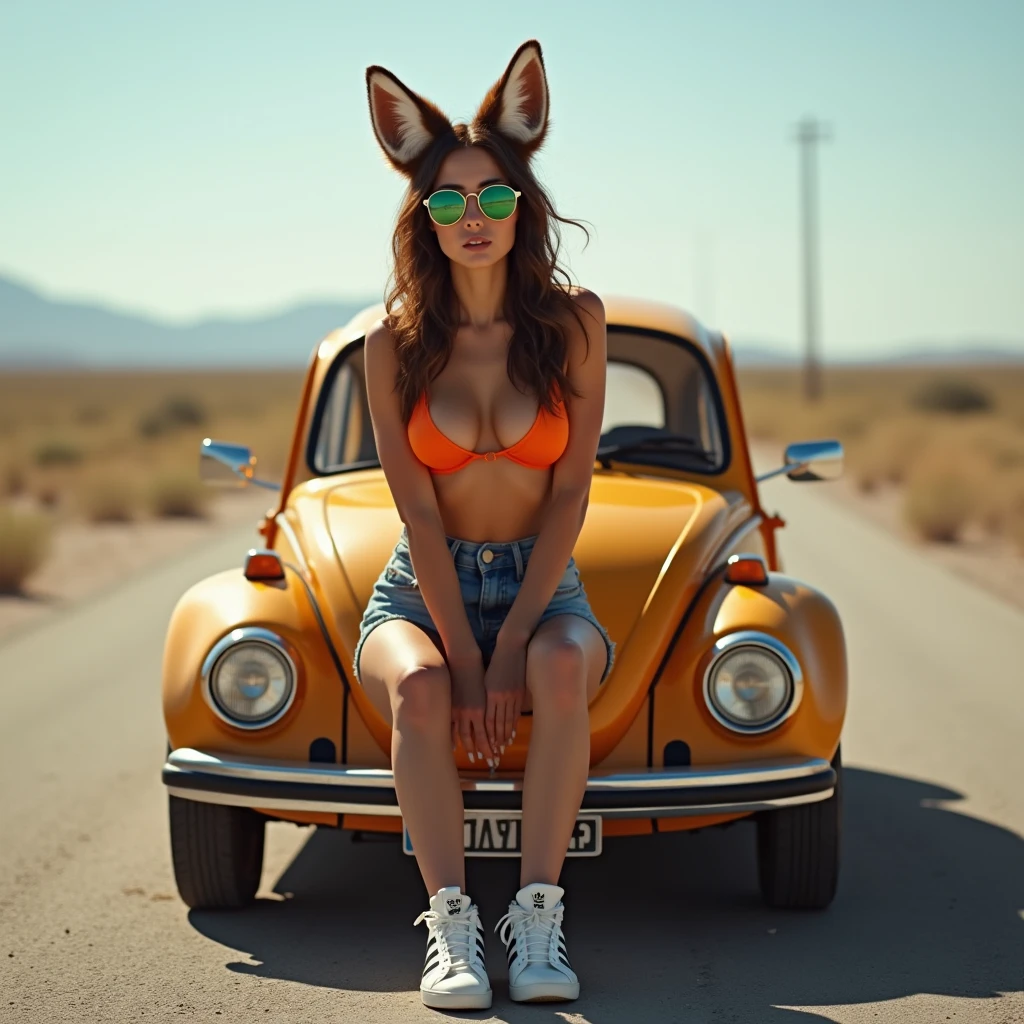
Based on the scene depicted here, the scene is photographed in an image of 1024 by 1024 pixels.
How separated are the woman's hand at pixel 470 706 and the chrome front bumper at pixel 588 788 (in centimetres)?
15

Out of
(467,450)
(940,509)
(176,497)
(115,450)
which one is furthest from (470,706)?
(115,450)

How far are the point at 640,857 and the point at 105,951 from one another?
1901 mm

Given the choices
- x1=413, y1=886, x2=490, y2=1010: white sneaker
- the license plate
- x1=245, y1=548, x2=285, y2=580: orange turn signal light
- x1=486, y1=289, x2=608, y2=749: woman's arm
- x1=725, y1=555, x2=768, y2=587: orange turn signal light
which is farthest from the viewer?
x1=245, y1=548, x2=285, y2=580: orange turn signal light

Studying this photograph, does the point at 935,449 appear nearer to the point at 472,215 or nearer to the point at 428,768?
the point at 472,215

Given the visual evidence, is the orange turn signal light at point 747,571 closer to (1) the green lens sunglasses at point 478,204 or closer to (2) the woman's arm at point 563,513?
(2) the woman's arm at point 563,513

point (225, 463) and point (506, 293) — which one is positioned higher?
point (506, 293)

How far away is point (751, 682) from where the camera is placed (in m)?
4.49

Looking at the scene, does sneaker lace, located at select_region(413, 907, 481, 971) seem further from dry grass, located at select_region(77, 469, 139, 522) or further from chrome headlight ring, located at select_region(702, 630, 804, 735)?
dry grass, located at select_region(77, 469, 139, 522)

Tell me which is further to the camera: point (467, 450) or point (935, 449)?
point (935, 449)

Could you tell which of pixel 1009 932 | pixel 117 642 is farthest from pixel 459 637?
pixel 117 642

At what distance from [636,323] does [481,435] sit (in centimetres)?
209

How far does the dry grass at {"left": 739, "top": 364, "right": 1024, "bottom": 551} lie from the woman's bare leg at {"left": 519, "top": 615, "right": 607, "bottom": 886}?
1251 cm

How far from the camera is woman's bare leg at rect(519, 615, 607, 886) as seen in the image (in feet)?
13.1

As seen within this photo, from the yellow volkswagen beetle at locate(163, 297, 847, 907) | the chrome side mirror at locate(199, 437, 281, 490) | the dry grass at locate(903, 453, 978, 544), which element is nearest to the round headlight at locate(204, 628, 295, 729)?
the yellow volkswagen beetle at locate(163, 297, 847, 907)
